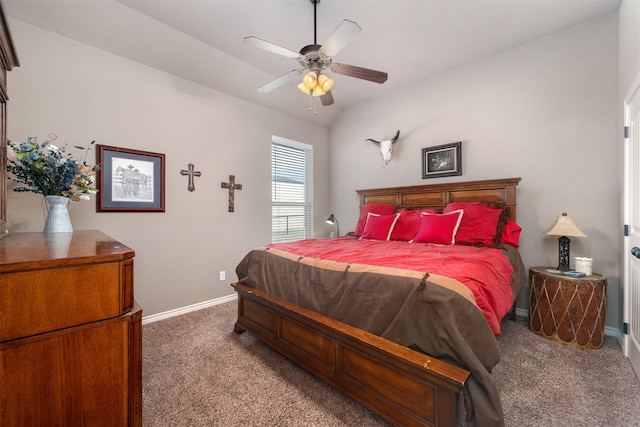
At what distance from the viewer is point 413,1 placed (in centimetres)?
231

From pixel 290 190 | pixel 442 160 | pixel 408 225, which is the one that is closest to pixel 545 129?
pixel 442 160

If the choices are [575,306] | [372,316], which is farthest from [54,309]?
[575,306]

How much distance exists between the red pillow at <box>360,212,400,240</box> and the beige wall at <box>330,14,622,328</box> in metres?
0.84

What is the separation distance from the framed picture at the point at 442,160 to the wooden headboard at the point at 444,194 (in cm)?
20

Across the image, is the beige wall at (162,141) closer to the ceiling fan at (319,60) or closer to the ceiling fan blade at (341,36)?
the ceiling fan at (319,60)

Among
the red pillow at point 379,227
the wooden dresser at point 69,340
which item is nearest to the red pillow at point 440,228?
the red pillow at point 379,227

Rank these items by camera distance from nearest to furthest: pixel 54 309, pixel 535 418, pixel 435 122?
pixel 54 309
pixel 535 418
pixel 435 122

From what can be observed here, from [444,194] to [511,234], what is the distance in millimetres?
891

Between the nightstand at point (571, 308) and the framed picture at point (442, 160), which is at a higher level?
the framed picture at point (442, 160)

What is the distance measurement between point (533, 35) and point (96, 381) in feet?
14.3

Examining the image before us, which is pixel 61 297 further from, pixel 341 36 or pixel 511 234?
pixel 511 234

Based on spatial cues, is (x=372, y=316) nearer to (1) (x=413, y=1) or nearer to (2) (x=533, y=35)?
(1) (x=413, y=1)

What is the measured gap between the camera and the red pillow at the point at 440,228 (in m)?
2.83

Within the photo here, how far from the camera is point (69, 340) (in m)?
0.87
